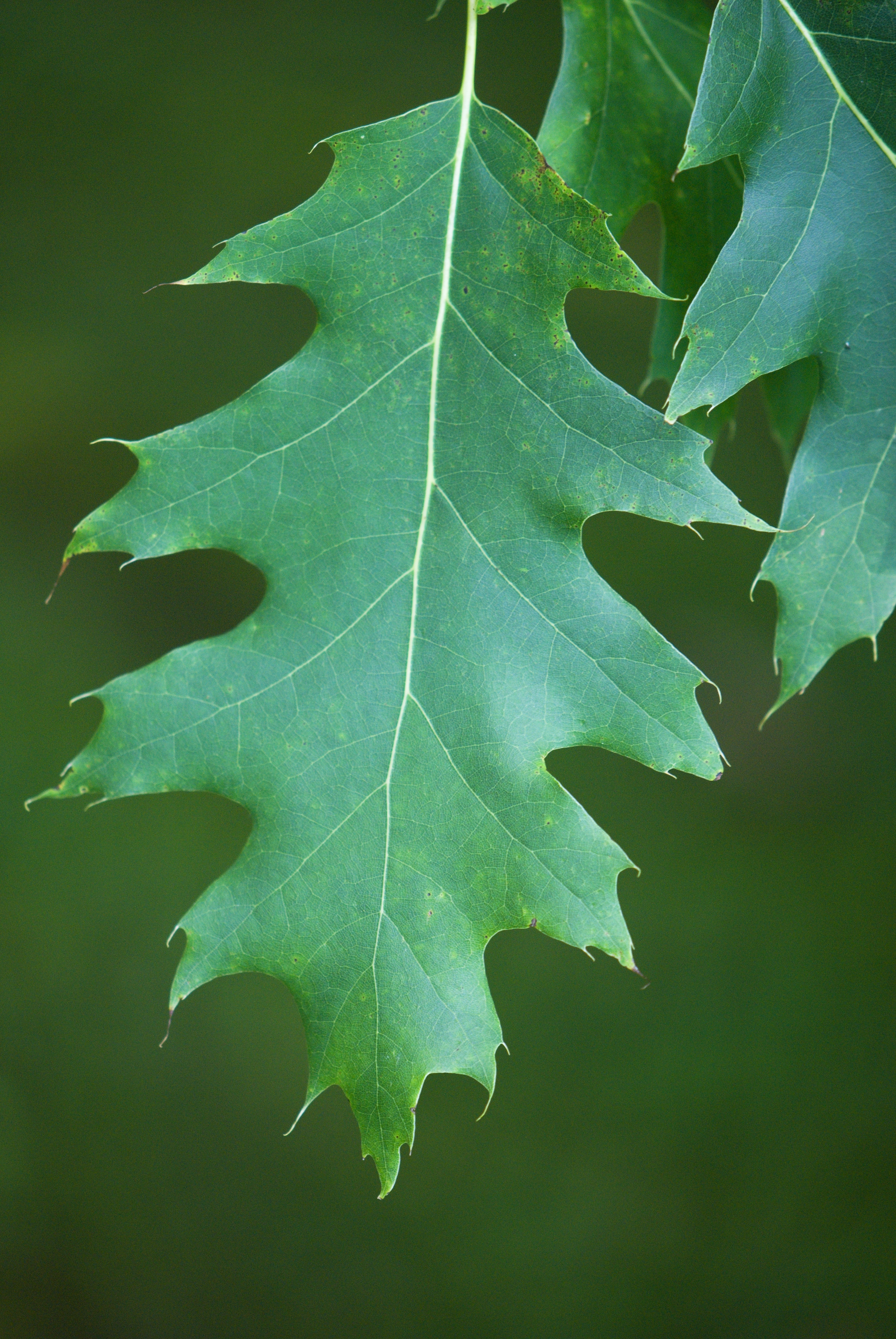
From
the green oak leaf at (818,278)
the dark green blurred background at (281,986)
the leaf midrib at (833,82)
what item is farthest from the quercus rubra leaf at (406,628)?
the dark green blurred background at (281,986)

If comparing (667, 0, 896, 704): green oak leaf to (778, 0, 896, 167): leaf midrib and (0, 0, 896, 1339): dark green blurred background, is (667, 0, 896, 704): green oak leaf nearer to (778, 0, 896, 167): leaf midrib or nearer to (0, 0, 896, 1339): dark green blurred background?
(778, 0, 896, 167): leaf midrib

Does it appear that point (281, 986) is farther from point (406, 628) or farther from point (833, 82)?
point (833, 82)

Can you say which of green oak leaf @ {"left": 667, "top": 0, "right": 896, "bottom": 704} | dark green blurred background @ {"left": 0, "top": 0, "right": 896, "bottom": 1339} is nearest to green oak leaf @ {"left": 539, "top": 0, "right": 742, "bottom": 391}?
green oak leaf @ {"left": 667, "top": 0, "right": 896, "bottom": 704}

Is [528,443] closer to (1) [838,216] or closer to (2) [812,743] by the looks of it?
(1) [838,216]

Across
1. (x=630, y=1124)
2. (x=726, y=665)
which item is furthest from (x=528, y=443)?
(x=630, y=1124)

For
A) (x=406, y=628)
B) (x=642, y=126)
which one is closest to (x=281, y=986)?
(x=406, y=628)

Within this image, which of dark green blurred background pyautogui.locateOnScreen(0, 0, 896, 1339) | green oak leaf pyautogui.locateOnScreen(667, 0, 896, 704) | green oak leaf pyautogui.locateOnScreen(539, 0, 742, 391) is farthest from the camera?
dark green blurred background pyautogui.locateOnScreen(0, 0, 896, 1339)

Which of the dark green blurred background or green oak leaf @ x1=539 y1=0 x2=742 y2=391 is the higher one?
green oak leaf @ x1=539 y1=0 x2=742 y2=391
